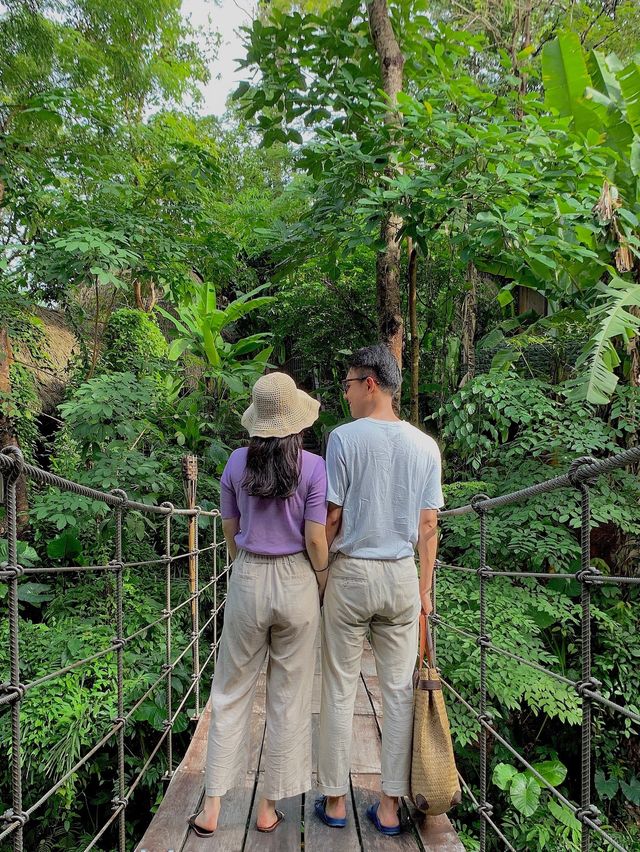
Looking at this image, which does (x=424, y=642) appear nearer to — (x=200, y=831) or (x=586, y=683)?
(x=586, y=683)

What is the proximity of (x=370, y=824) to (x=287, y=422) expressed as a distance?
4.14ft

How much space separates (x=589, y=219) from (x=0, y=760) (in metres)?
5.00

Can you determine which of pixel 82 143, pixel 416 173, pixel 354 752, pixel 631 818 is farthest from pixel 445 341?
pixel 354 752

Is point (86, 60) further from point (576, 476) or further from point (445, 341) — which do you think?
point (576, 476)

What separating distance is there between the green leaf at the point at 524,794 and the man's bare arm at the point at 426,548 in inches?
102

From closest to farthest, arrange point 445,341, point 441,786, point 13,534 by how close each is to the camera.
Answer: point 13,534 < point 441,786 < point 445,341

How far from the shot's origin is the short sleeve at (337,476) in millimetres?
1847

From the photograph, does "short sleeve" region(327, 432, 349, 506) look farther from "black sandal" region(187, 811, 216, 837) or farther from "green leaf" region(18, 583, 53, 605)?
"green leaf" region(18, 583, 53, 605)

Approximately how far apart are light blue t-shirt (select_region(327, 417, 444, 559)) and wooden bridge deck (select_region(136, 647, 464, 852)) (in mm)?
827

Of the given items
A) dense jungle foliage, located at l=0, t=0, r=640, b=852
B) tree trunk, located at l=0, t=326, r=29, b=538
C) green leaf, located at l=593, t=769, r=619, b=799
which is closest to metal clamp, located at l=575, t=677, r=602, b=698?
dense jungle foliage, located at l=0, t=0, r=640, b=852

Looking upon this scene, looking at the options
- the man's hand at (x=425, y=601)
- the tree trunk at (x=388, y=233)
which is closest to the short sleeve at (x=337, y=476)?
the man's hand at (x=425, y=601)

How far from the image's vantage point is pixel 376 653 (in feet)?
6.21

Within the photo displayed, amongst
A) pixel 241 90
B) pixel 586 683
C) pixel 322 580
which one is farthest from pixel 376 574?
pixel 241 90

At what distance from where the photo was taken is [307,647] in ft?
6.00
